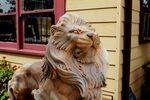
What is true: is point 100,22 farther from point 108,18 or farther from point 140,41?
point 140,41

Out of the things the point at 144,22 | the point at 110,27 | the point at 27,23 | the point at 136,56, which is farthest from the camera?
the point at 27,23

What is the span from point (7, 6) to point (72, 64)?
4336 millimetres

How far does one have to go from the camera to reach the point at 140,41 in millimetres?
5613

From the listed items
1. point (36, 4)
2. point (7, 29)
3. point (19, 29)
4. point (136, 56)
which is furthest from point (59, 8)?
point (7, 29)

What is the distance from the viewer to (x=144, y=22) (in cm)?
586

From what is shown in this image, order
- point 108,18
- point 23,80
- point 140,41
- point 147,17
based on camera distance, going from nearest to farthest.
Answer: point 23,80, point 108,18, point 140,41, point 147,17

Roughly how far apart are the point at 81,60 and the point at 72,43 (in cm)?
15

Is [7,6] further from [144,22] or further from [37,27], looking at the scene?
[144,22]

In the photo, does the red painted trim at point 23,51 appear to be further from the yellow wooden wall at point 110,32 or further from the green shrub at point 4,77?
the yellow wooden wall at point 110,32

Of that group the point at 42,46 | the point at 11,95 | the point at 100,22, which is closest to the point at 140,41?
the point at 100,22

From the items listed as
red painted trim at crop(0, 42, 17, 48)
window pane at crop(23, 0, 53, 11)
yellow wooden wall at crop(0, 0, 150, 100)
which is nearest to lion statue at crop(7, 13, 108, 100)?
yellow wooden wall at crop(0, 0, 150, 100)

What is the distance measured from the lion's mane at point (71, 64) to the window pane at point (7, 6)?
3.98 m

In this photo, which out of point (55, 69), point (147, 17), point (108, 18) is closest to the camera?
point (55, 69)

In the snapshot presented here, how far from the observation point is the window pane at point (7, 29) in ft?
21.4
